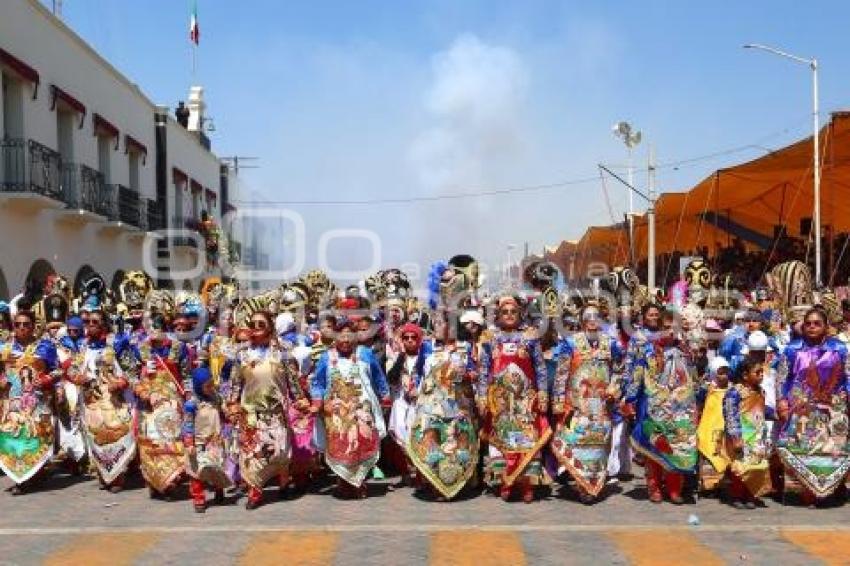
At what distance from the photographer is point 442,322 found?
28.5 feet

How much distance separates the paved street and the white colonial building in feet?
36.8

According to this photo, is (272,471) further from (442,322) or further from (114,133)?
(114,133)

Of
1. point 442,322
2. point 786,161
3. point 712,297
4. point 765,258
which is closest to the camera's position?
point 442,322

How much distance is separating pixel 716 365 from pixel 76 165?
16.1 m

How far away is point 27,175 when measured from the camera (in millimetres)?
18531

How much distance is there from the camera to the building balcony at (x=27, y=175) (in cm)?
1798

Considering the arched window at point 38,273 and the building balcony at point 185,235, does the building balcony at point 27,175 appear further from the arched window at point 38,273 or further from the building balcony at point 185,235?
the building balcony at point 185,235

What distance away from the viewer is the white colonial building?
728 inches

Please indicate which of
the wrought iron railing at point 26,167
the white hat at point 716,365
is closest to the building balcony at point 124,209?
the wrought iron railing at point 26,167

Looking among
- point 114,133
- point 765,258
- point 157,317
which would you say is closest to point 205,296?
point 157,317

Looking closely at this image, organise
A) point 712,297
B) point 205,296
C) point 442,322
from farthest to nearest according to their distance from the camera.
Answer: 1. point 205,296
2. point 712,297
3. point 442,322

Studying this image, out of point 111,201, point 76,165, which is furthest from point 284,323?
point 111,201

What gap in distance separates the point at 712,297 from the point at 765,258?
1364cm

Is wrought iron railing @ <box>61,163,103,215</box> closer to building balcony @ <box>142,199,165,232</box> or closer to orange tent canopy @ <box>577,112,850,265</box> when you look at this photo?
building balcony @ <box>142,199,165,232</box>
